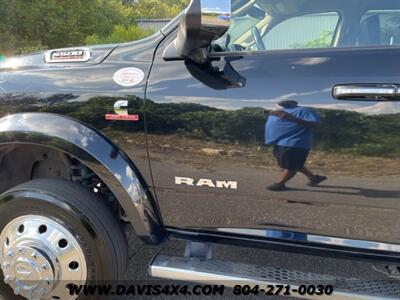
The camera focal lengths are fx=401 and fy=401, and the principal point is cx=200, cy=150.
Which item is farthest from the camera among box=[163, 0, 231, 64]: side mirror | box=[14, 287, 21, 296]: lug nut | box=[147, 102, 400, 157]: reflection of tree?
box=[14, 287, 21, 296]: lug nut

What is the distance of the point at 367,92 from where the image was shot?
69.9 inches

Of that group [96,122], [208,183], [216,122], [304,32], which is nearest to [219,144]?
[216,122]

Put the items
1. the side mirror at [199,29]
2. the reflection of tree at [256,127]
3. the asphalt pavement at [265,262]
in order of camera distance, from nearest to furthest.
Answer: the side mirror at [199,29], the reflection of tree at [256,127], the asphalt pavement at [265,262]

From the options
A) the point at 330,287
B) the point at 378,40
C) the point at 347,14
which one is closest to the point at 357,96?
the point at 378,40

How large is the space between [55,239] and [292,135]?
1.35 meters

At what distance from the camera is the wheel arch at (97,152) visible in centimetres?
206

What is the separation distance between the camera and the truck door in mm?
1808

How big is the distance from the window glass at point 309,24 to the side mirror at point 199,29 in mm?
204

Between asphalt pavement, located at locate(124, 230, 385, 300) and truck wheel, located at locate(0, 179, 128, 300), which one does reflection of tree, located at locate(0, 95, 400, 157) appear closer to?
truck wheel, located at locate(0, 179, 128, 300)

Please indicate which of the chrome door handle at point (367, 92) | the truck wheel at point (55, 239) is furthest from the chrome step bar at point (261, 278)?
the chrome door handle at point (367, 92)

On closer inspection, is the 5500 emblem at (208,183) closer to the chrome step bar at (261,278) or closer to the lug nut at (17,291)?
the chrome step bar at (261,278)

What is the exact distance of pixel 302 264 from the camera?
3025 millimetres

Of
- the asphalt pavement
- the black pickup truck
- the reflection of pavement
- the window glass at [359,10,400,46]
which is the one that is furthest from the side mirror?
the asphalt pavement

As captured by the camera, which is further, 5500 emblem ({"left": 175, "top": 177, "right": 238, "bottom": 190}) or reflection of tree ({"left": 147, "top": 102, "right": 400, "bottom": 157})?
5500 emblem ({"left": 175, "top": 177, "right": 238, "bottom": 190})
